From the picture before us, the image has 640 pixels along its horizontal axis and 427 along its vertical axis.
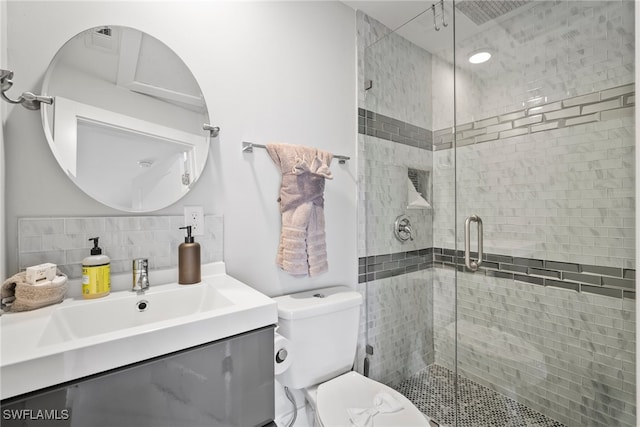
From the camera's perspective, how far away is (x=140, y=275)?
996 mm

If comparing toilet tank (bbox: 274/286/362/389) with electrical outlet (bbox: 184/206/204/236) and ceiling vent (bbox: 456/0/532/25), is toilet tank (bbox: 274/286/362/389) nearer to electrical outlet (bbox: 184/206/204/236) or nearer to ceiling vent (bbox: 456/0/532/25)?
electrical outlet (bbox: 184/206/204/236)

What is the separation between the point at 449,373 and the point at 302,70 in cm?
189

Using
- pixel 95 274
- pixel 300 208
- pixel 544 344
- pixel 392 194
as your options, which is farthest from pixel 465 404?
pixel 95 274

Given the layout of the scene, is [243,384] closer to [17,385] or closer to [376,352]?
[17,385]

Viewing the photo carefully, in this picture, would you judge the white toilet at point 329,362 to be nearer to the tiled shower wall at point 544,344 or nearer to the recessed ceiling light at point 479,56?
the tiled shower wall at point 544,344

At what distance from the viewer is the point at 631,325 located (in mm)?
1213

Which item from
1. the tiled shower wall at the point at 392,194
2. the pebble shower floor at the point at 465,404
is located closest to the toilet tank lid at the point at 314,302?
the tiled shower wall at the point at 392,194

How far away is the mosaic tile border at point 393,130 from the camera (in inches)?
69.3

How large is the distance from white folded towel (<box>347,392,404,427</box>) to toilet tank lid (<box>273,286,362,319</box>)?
373 mm

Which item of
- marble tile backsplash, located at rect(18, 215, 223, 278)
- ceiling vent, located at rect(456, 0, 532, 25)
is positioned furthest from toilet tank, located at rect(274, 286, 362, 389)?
ceiling vent, located at rect(456, 0, 532, 25)

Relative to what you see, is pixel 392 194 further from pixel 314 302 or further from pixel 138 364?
pixel 138 364

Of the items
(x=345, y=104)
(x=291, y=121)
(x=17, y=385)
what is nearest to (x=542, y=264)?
(x=345, y=104)

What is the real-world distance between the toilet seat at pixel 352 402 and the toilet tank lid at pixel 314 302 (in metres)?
0.32

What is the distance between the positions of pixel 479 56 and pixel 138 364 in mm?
2058
